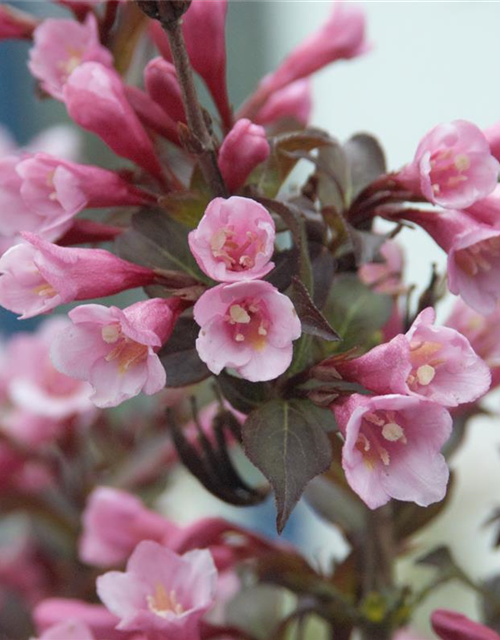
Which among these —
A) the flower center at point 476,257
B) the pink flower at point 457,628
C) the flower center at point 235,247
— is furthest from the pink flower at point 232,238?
the pink flower at point 457,628

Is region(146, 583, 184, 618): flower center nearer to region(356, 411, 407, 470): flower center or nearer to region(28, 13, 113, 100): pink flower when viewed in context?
region(356, 411, 407, 470): flower center

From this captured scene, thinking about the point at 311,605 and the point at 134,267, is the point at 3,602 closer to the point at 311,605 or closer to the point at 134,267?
the point at 311,605

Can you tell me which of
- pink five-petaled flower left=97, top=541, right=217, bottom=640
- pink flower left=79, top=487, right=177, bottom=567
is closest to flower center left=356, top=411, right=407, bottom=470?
pink five-petaled flower left=97, top=541, right=217, bottom=640

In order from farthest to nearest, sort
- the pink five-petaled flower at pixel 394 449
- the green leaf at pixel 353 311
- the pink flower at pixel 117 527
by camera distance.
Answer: the pink flower at pixel 117 527 < the green leaf at pixel 353 311 < the pink five-petaled flower at pixel 394 449

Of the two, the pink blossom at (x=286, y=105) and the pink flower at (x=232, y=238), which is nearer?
the pink flower at (x=232, y=238)

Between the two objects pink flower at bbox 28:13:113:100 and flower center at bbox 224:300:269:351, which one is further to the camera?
pink flower at bbox 28:13:113:100

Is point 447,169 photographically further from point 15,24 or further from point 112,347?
point 15,24

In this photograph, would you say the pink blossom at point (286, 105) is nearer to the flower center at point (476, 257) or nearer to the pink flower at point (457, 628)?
the flower center at point (476, 257)

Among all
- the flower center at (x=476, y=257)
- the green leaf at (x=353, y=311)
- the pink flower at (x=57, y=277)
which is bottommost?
the green leaf at (x=353, y=311)

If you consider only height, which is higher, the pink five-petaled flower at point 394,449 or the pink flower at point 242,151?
the pink flower at point 242,151
